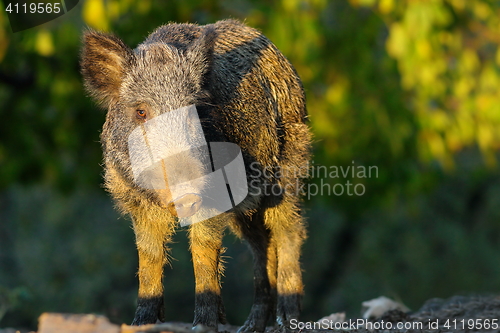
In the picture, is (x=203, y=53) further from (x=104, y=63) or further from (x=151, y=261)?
(x=151, y=261)

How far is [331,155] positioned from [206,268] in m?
4.81

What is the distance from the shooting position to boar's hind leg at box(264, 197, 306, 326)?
531 centimetres

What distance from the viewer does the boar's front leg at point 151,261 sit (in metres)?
4.60

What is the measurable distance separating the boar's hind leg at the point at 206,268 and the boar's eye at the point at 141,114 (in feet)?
2.62

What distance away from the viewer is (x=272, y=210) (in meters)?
5.34

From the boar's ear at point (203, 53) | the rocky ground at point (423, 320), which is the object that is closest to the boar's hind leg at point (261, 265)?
the rocky ground at point (423, 320)

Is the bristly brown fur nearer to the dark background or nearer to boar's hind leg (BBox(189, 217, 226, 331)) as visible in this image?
boar's hind leg (BBox(189, 217, 226, 331))

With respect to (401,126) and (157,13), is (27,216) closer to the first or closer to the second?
(157,13)

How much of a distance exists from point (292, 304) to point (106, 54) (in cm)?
241

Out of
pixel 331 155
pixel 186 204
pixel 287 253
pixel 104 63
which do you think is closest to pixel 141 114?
pixel 104 63

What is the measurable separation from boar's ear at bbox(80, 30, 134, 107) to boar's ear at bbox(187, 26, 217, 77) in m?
0.39

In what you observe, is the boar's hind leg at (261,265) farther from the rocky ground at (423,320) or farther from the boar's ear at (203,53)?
the boar's ear at (203,53)

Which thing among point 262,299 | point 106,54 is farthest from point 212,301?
point 106,54

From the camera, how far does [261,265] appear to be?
5.47 metres
